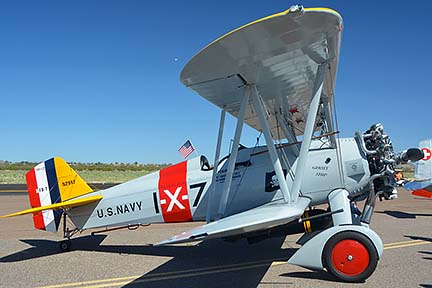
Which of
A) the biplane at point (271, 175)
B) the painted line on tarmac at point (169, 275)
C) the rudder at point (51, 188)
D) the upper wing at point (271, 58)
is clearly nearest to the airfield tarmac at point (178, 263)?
the painted line on tarmac at point (169, 275)

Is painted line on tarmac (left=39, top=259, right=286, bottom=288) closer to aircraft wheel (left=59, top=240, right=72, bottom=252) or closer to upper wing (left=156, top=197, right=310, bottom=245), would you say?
upper wing (left=156, top=197, right=310, bottom=245)

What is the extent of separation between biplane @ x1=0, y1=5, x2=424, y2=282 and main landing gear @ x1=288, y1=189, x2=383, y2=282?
0.01m

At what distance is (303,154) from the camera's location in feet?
15.9

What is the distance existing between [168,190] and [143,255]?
131cm

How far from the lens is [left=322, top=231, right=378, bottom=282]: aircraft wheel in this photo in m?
4.62

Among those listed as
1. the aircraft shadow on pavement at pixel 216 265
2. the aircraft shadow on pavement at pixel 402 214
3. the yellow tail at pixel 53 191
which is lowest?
the aircraft shadow on pavement at pixel 402 214

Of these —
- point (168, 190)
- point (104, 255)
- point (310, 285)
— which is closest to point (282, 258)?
point (310, 285)

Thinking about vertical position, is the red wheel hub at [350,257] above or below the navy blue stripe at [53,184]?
below

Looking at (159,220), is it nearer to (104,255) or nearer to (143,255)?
(143,255)

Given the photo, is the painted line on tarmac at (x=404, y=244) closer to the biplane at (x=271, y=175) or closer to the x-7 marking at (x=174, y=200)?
the biplane at (x=271, y=175)

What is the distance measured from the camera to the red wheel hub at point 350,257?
183 inches

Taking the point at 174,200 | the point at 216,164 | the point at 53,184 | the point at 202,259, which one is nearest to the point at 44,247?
the point at 53,184

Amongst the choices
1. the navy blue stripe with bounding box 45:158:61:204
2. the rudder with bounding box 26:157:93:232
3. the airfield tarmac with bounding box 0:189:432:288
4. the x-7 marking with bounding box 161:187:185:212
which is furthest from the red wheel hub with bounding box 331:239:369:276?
the navy blue stripe with bounding box 45:158:61:204

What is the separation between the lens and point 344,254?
4.67 m
